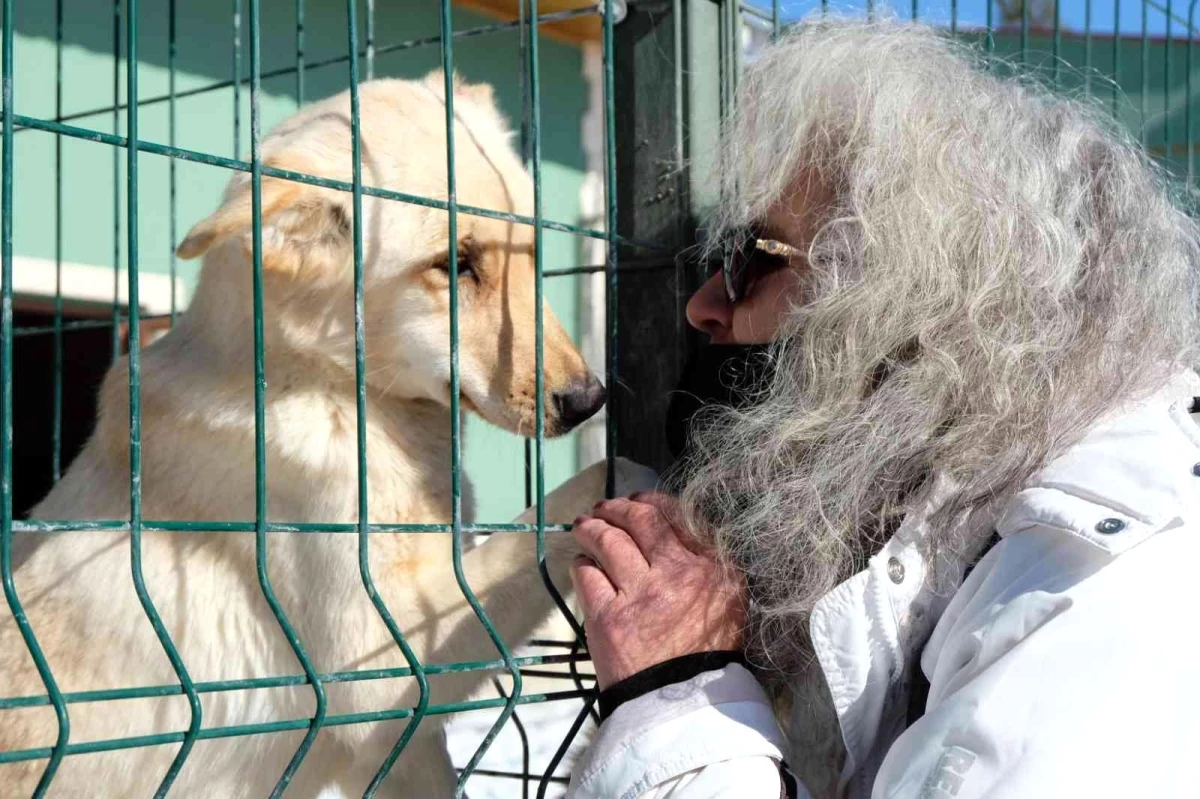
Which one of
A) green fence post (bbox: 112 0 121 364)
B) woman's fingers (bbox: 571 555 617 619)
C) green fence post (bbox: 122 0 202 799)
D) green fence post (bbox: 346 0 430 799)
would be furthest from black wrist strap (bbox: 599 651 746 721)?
green fence post (bbox: 112 0 121 364)

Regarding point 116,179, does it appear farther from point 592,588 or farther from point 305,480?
point 592,588

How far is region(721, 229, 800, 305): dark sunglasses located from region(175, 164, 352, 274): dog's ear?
2.57 feet

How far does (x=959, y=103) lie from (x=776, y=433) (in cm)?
58

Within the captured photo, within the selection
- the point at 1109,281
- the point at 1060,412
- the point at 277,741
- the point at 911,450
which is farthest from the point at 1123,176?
the point at 277,741

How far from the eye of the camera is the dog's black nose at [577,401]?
2.21 m

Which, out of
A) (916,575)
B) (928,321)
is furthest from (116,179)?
(916,575)

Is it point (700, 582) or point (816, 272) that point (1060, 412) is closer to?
point (816, 272)

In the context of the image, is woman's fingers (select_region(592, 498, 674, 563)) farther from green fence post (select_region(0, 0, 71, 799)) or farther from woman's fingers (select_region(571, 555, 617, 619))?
green fence post (select_region(0, 0, 71, 799))

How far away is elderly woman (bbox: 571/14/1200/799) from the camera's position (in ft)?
4.51

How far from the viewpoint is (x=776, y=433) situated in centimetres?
175

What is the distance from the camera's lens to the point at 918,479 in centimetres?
168

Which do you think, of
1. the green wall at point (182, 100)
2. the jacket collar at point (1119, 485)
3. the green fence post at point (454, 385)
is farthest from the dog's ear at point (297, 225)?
the green wall at point (182, 100)

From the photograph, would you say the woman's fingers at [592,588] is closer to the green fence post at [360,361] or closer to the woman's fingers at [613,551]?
the woman's fingers at [613,551]

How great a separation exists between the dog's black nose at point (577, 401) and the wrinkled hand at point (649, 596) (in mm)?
399
